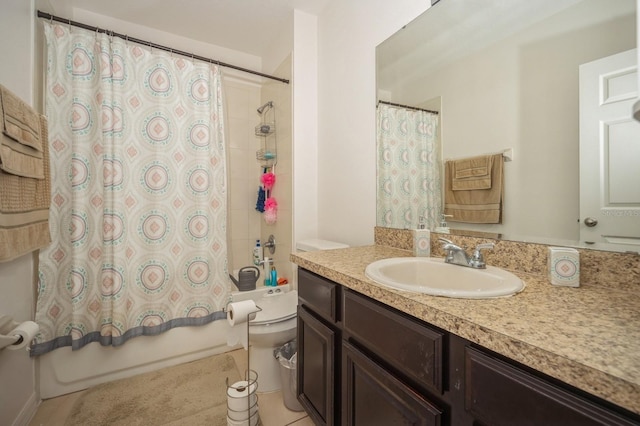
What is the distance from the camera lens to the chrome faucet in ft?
3.03

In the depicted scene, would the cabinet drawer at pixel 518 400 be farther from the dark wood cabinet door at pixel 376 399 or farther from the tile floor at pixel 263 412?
the tile floor at pixel 263 412

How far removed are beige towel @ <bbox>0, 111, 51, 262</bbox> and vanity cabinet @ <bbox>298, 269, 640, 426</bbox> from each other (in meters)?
1.29

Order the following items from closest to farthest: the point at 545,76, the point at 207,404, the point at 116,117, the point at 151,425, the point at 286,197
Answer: the point at 545,76 < the point at 151,425 < the point at 207,404 < the point at 116,117 < the point at 286,197

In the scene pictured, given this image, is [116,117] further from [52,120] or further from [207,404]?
[207,404]

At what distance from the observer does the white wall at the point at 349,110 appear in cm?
155

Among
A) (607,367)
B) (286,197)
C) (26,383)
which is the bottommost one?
(26,383)

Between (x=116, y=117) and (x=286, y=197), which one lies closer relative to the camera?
(x=116, y=117)

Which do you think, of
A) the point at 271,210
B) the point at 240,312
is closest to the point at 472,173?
the point at 240,312

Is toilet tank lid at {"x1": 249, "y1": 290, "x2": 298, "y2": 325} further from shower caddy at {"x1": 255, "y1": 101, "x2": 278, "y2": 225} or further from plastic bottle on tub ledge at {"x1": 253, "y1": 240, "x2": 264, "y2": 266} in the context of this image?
shower caddy at {"x1": 255, "y1": 101, "x2": 278, "y2": 225}

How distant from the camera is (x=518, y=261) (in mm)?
914

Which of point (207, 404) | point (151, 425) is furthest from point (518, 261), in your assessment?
point (151, 425)

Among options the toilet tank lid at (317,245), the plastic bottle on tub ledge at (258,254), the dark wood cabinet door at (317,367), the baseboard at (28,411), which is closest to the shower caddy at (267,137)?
the plastic bottle on tub ledge at (258,254)

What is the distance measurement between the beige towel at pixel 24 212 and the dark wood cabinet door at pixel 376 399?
148 centimetres

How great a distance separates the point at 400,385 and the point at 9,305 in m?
1.80
